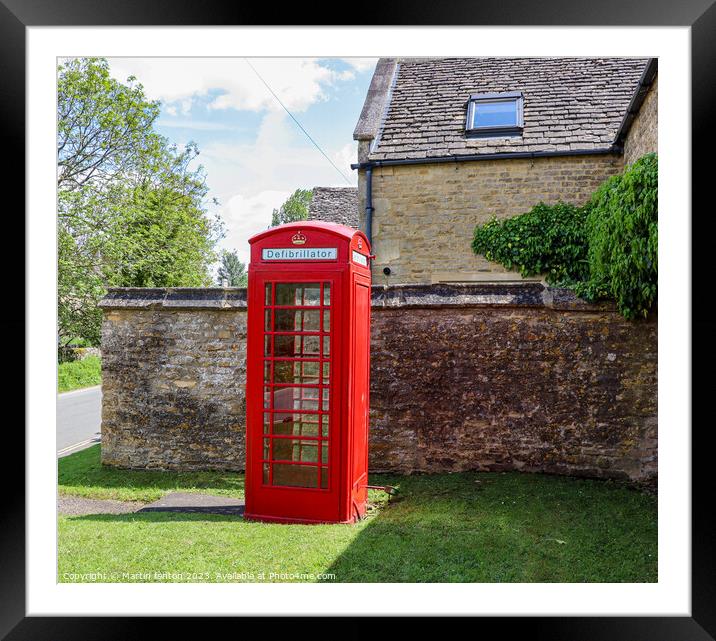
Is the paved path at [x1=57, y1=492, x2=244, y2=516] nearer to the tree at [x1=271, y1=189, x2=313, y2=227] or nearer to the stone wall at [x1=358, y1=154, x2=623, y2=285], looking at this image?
the stone wall at [x1=358, y1=154, x2=623, y2=285]

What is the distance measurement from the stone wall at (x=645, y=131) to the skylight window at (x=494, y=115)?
188 centimetres

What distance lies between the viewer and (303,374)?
4742mm

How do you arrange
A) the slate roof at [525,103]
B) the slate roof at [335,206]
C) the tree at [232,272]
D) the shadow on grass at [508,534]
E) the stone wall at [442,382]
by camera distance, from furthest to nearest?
the tree at [232,272] → the slate roof at [335,206] → the slate roof at [525,103] → the stone wall at [442,382] → the shadow on grass at [508,534]

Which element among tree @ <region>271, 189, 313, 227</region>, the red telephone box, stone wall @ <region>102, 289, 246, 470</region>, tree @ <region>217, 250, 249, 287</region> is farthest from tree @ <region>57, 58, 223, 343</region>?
tree @ <region>217, 250, 249, 287</region>

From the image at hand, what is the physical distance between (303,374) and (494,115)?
23.2 ft

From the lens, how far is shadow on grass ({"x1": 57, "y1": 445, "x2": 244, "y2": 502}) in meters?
5.99

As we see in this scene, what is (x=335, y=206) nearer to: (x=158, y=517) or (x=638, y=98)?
(x=638, y=98)

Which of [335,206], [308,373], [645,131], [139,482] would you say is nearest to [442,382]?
[308,373]

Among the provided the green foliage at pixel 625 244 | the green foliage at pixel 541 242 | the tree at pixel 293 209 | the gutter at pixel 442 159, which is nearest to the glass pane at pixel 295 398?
the green foliage at pixel 625 244

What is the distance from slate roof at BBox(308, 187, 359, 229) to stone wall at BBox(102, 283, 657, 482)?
8647mm

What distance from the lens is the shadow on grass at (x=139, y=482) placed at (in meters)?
5.99
